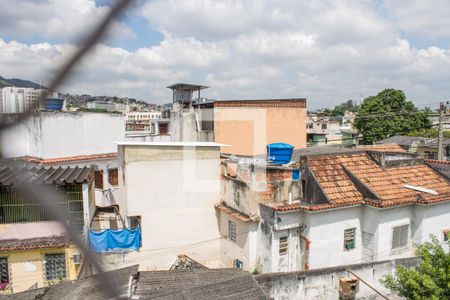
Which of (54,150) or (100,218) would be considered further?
(54,150)

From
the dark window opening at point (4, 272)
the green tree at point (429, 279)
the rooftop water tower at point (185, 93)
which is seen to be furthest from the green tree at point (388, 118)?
the dark window opening at point (4, 272)

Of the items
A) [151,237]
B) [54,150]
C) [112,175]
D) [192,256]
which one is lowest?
[192,256]

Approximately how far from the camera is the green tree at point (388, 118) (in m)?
31.8

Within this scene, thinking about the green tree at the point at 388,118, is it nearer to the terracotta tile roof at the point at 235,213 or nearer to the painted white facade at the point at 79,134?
the painted white facade at the point at 79,134

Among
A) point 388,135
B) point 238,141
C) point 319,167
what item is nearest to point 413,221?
point 319,167

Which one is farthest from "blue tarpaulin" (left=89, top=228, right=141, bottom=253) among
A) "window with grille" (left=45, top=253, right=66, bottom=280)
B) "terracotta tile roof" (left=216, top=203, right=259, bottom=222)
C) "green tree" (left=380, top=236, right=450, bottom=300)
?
"green tree" (left=380, top=236, right=450, bottom=300)

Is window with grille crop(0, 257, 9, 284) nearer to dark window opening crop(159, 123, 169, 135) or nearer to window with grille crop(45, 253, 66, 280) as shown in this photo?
window with grille crop(45, 253, 66, 280)

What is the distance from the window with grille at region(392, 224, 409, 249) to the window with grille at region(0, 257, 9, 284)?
11.0 meters

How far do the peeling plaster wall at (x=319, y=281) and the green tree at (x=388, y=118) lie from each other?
2378cm

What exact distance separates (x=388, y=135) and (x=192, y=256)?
25529mm

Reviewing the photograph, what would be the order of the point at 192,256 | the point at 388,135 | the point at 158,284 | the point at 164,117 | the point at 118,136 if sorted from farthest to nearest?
the point at 388,135 < the point at 164,117 < the point at 118,136 < the point at 192,256 < the point at 158,284

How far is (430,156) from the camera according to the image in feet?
79.6

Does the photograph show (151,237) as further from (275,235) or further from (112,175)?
(112,175)

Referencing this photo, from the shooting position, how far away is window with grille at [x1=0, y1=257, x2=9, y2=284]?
9.27 m
